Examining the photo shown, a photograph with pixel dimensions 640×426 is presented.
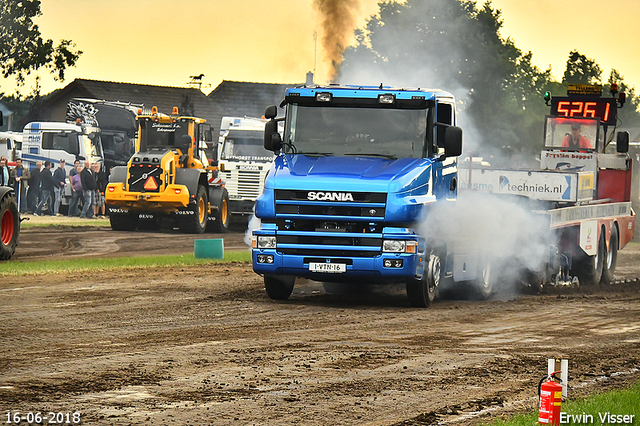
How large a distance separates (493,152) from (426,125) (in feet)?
187

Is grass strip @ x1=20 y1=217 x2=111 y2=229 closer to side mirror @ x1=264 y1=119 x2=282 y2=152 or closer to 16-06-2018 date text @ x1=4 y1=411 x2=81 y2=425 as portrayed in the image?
side mirror @ x1=264 y1=119 x2=282 y2=152

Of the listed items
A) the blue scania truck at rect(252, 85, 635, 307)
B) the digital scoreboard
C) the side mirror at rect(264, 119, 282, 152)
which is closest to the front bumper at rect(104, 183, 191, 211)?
the digital scoreboard

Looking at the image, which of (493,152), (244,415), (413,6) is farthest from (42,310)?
(493,152)

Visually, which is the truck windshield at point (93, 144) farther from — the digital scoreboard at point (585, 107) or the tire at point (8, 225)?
the digital scoreboard at point (585, 107)

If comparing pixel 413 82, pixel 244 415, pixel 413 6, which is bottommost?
pixel 244 415

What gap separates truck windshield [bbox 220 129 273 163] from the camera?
108ft

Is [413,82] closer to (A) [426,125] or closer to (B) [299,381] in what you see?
(A) [426,125]

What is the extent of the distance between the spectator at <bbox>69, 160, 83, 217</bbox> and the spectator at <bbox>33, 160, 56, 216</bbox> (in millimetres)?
666

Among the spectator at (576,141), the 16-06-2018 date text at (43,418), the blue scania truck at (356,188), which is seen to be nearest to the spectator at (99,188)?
the spectator at (576,141)

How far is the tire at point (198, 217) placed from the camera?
29406mm

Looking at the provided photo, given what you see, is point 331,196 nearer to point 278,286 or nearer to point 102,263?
point 278,286

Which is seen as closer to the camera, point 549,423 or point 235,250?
point 549,423

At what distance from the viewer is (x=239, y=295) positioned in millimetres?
15039

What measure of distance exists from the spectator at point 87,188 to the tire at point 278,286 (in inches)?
855
